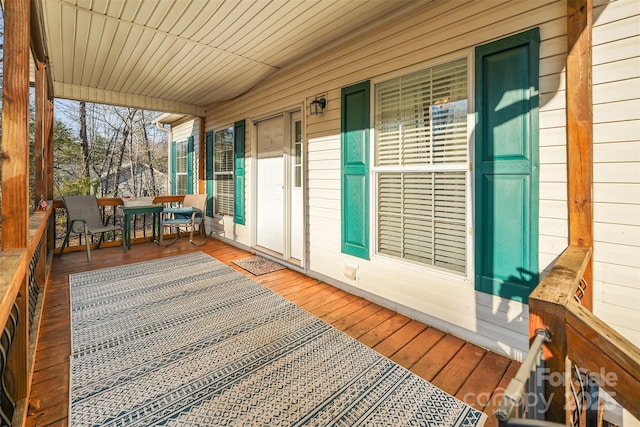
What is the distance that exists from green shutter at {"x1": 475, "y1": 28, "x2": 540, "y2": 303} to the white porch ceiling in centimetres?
102

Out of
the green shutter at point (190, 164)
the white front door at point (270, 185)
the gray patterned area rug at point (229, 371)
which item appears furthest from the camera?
the green shutter at point (190, 164)

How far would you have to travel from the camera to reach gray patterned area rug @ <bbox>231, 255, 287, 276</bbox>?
4.02 m

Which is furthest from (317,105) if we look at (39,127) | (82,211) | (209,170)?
(82,211)

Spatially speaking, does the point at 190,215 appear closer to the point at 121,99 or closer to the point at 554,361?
the point at 121,99

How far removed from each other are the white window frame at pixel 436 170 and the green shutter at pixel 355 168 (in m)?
0.06

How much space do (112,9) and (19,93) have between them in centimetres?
168

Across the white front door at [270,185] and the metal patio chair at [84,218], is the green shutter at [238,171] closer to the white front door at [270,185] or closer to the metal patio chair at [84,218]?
the white front door at [270,185]

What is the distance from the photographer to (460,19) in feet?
7.49

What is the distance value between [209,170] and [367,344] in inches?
201

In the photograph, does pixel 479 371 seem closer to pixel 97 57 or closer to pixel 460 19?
pixel 460 19

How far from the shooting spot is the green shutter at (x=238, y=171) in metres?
5.09

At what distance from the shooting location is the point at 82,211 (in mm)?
4723

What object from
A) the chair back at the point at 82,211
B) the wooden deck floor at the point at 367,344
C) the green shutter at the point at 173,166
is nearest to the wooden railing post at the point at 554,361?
the wooden deck floor at the point at 367,344

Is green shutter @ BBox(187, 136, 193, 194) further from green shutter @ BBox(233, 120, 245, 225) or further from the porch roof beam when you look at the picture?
green shutter @ BBox(233, 120, 245, 225)
